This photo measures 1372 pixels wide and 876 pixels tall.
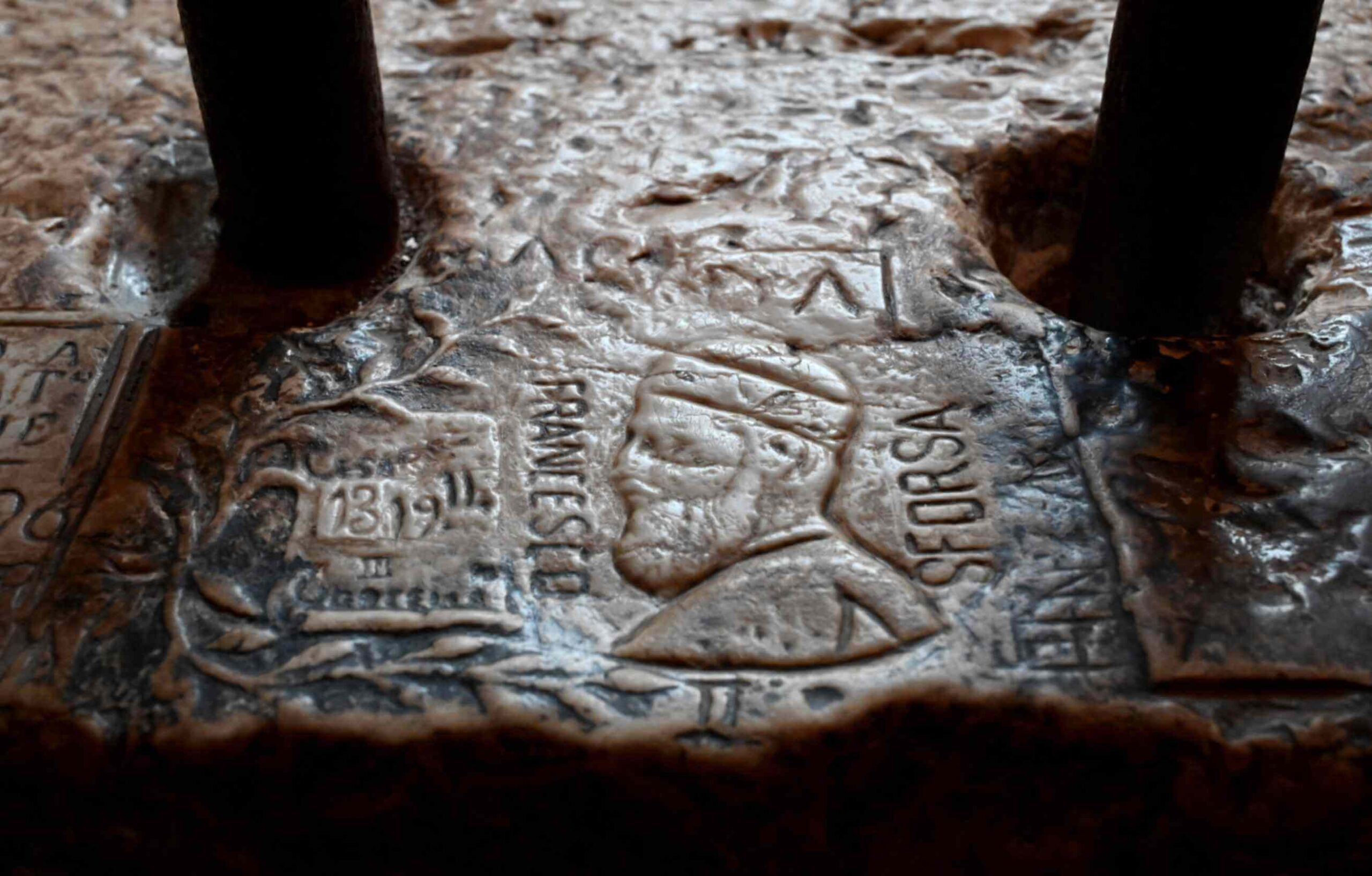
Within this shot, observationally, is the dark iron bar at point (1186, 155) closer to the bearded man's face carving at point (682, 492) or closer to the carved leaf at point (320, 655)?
the bearded man's face carving at point (682, 492)

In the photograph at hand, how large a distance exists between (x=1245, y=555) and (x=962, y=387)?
0.37 metres

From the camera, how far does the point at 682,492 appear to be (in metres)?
1.39

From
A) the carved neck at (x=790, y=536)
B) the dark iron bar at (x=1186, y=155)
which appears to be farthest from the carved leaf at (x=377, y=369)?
the dark iron bar at (x=1186, y=155)

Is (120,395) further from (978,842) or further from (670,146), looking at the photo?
(978,842)

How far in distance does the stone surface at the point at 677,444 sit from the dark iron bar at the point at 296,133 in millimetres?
49

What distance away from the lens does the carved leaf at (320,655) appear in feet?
4.05

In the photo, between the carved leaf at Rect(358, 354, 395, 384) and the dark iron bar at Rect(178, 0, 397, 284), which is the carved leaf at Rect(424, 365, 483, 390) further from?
the dark iron bar at Rect(178, 0, 397, 284)

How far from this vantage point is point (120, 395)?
4.98 feet

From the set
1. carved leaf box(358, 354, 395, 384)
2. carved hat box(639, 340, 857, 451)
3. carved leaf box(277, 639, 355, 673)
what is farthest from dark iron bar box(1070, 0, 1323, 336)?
carved leaf box(277, 639, 355, 673)

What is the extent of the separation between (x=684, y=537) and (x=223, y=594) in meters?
0.47

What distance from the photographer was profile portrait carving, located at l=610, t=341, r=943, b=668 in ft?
4.06

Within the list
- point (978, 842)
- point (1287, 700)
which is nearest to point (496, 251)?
point (978, 842)

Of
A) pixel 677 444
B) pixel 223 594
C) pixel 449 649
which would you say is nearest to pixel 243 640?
pixel 223 594

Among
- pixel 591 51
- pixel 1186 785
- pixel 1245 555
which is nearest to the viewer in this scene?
pixel 1186 785
